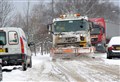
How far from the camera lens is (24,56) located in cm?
1625

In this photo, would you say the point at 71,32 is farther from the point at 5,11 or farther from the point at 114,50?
the point at 5,11

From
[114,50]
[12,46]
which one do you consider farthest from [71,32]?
[12,46]

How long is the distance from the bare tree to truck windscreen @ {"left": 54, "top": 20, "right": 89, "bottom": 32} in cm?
399

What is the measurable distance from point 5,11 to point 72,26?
5.56m

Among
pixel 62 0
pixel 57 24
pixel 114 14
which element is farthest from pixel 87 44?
pixel 114 14

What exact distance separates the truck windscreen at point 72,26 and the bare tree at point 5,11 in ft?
13.1

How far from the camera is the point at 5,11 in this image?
97.5 ft

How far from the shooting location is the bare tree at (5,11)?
2863 centimetres

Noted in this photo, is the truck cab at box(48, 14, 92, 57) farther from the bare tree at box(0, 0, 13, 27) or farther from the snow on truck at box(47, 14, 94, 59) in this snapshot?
the bare tree at box(0, 0, 13, 27)

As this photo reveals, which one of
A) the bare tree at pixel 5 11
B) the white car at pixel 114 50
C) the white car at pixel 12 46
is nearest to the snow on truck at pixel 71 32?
the white car at pixel 114 50

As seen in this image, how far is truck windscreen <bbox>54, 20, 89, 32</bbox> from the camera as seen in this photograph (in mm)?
27094

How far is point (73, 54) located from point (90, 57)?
1.10m

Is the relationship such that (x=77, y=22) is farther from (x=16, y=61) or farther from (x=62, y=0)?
(x=62, y=0)

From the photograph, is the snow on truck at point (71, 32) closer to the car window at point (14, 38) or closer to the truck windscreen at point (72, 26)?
the truck windscreen at point (72, 26)
